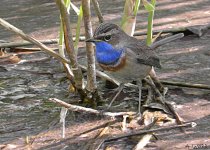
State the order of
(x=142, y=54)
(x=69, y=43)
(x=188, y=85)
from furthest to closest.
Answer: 1. (x=188, y=85)
2. (x=142, y=54)
3. (x=69, y=43)

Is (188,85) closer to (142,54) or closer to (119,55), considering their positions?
(142,54)

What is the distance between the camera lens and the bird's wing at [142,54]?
4.24 meters

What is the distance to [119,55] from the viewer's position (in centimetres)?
417

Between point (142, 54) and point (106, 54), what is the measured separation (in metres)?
0.33

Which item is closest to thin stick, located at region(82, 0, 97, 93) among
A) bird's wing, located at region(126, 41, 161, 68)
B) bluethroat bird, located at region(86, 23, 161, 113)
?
bluethroat bird, located at region(86, 23, 161, 113)

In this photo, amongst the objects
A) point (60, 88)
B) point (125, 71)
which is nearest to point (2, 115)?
point (60, 88)

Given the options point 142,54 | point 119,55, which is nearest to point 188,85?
point 142,54

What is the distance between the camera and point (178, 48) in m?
5.68

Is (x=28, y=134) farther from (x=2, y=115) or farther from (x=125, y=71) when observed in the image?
(x=125, y=71)

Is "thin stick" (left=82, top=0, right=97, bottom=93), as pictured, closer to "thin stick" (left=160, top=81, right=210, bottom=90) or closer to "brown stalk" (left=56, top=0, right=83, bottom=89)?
"brown stalk" (left=56, top=0, right=83, bottom=89)

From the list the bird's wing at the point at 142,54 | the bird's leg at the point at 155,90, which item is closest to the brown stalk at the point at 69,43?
the bird's wing at the point at 142,54

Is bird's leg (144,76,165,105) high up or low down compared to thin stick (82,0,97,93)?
down

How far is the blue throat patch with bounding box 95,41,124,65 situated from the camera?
4.11 metres

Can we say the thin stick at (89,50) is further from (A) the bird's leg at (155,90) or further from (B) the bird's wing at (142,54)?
(A) the bird's leg at (155,90)
